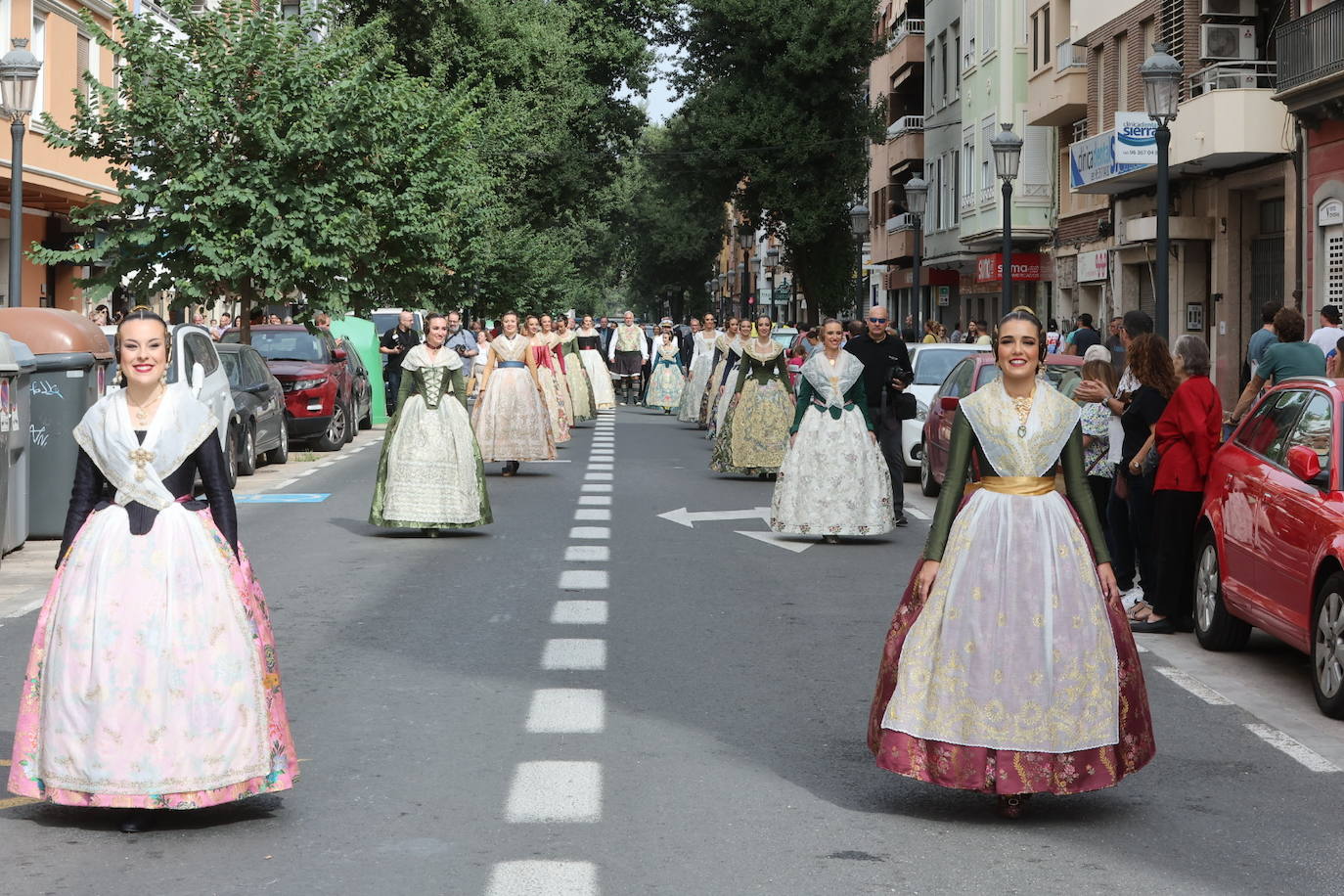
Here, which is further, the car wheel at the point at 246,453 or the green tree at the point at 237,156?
the green tree at the point at 237,156

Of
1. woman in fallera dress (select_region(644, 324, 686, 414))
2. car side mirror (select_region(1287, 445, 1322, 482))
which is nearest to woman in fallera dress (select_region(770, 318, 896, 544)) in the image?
car side mirror (select_region(1287, 445, 1322, 482))

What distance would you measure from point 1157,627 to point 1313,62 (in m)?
18.7

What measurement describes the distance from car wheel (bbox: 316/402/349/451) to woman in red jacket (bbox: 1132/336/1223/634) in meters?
16.8

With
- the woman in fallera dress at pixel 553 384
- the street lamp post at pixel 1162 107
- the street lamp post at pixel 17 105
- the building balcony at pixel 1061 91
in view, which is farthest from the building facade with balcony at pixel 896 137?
the street lamp post at pixel 1162 107

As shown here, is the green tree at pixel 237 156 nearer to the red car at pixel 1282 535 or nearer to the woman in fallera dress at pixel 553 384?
the woman in fallera dress at pixel 553 384

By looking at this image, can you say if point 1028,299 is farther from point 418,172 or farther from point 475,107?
point 418,172

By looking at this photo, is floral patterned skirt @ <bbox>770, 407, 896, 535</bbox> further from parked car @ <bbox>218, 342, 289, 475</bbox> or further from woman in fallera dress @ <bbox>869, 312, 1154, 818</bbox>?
woman in fallera dress @ <bbox>869, 312, 1154, 818</bbox>

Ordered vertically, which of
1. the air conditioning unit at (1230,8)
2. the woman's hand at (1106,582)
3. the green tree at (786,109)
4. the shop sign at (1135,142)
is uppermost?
the green tree at (786,109)

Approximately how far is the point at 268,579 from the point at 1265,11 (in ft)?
79.0

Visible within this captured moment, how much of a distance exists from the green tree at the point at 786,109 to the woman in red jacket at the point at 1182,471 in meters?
48.2

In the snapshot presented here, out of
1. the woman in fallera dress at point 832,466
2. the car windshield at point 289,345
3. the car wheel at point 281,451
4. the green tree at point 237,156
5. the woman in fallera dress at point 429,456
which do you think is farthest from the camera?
the car windshield at point 289,345

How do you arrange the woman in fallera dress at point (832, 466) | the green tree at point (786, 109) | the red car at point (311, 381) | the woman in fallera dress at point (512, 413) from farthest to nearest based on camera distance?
the green tree at point (786, 109) → the red car at point (311, 381) → the woman in fallera dress at point (512, 413) → the woman in fallera dress at point (832, 466)

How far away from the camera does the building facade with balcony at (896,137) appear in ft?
207

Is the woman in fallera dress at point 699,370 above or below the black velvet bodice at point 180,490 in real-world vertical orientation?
above
